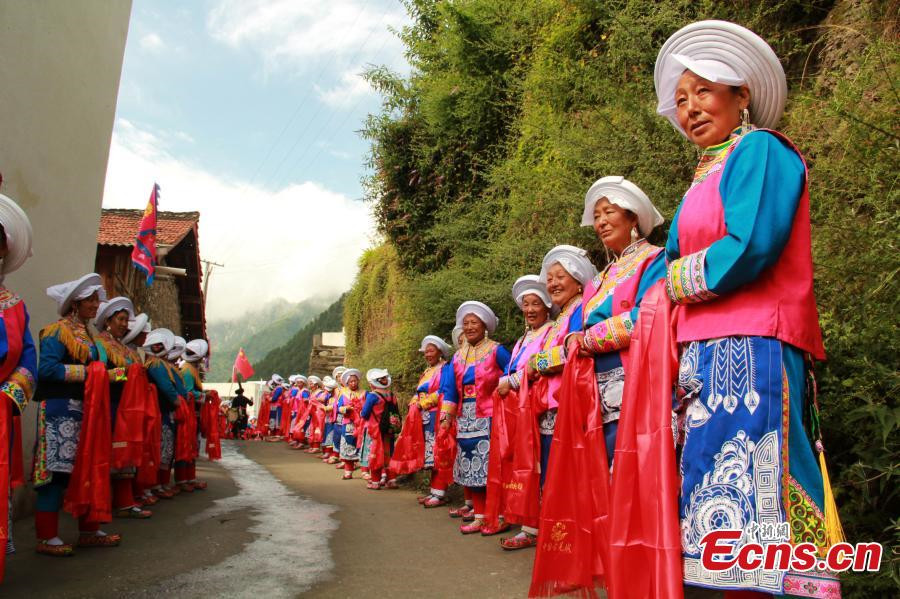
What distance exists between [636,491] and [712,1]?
18.6 ft

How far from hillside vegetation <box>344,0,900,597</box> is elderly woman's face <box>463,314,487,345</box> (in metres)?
1.29

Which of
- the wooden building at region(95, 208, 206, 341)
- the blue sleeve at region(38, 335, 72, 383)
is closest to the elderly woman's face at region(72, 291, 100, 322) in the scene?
the blue sleeve at region(38, 335, 72, 383)

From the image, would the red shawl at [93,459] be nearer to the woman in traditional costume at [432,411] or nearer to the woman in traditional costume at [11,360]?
the woman in traditional costume at [11,360]

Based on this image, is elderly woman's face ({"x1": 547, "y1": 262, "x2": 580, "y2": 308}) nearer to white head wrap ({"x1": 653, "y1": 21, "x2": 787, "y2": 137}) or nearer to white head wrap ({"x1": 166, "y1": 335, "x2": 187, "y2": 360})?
white head wrap ({"x1": 653, "y1": 21, "x2": 787, "y2": 137})

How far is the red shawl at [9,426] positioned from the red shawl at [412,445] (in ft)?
15.6

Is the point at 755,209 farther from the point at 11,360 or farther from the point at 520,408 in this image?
the point at 11,360

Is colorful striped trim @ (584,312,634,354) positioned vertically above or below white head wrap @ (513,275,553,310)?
below

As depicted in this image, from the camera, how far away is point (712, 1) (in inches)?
240

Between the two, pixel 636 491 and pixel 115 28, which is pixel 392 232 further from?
pixel 636 491

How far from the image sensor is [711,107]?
225 cm

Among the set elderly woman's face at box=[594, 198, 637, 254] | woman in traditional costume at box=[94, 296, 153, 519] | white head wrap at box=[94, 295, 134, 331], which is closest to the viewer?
elderly woman's face at box=[594, 198, 637, 254]

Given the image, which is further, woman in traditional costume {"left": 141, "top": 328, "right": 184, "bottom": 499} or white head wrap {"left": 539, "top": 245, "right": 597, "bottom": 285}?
woman in traditional costume {"left": 141, "top": 328, "right": 184, "bottom": 499}

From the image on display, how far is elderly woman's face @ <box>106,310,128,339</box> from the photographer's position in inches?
236

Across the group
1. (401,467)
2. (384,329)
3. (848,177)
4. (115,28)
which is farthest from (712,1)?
(384,329)
